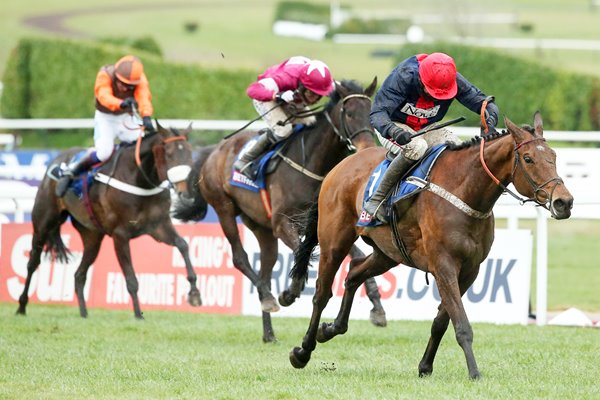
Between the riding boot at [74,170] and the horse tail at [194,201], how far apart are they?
3.08ft

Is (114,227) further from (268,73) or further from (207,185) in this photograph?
(268,73)

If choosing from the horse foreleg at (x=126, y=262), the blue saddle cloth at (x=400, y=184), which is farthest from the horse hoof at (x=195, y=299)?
the blue saddle cloth at (x=400, y=184)

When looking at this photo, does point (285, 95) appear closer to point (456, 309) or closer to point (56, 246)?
point (456, 309)

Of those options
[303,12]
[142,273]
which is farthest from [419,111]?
[303,12]

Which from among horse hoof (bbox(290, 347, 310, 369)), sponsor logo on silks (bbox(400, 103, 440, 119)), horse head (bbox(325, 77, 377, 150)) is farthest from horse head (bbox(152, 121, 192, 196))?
A: sponsor logo on silks (bbox(400, 103, 440, 119))

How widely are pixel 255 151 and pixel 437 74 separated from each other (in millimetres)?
2746

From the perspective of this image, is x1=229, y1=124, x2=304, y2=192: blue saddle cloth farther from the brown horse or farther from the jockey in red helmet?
the jockey in red helmet

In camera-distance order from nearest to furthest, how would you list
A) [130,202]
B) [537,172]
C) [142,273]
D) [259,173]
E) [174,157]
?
[537,172]
[259,173]
[174,157]
[130,202]
[142,273]

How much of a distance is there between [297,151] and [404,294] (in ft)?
6.30

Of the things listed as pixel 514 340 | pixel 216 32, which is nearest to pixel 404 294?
pixel 514 340

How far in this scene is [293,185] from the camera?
360 inches

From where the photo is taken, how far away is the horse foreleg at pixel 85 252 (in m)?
11.0

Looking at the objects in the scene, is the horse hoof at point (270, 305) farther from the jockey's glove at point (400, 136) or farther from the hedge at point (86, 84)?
the hedge at point (86, 84)

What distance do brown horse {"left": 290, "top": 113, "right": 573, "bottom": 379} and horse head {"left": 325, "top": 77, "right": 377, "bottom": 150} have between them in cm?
113
